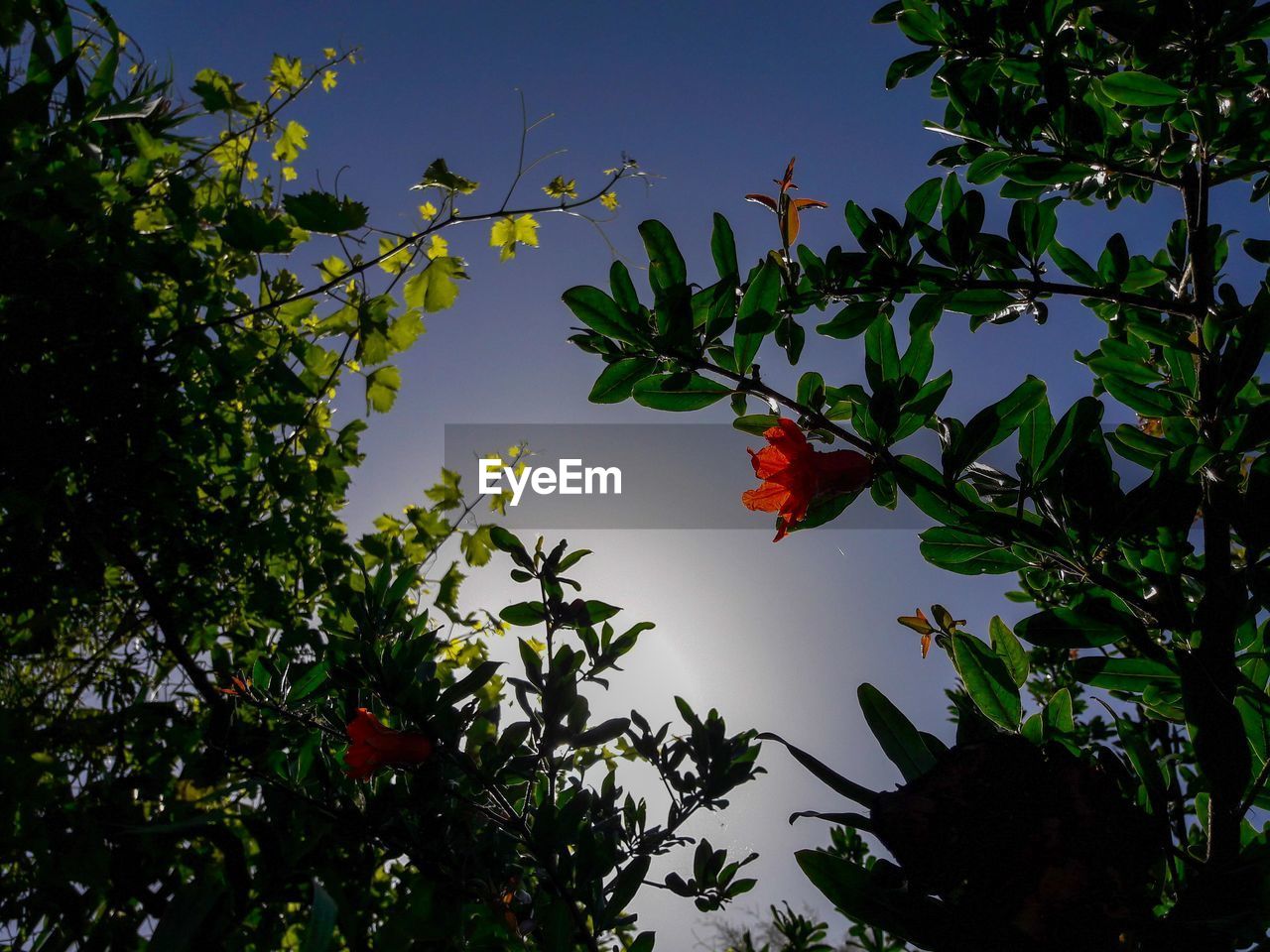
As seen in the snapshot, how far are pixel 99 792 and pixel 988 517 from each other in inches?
66.5

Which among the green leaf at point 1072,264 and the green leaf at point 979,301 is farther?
the green leaf at point 1072,264

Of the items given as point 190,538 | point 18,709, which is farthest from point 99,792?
point 190,538

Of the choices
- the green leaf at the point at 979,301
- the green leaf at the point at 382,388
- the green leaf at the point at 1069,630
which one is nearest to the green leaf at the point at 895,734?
the green leaf at the point at 1069,630

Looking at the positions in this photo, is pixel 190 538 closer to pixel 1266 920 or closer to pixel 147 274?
pixel 147 274

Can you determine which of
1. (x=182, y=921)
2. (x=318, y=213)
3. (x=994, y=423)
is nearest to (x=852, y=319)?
(x=994, y=423)

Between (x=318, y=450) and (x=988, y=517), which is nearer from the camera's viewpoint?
(x=988, y=517)

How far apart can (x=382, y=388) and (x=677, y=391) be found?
142 cm

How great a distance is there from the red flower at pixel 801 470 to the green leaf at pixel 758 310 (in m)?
0.10

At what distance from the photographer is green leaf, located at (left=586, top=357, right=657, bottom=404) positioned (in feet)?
2.64

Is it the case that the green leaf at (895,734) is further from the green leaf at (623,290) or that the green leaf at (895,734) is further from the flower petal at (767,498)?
the green leaf at (623,290)

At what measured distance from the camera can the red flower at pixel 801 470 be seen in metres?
0.76

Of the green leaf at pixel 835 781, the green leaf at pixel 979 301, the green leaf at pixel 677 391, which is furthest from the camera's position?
the green leaf at pixel 979 301

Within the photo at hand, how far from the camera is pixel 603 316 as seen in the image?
0.79 m

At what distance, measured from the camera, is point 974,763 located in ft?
1.42
